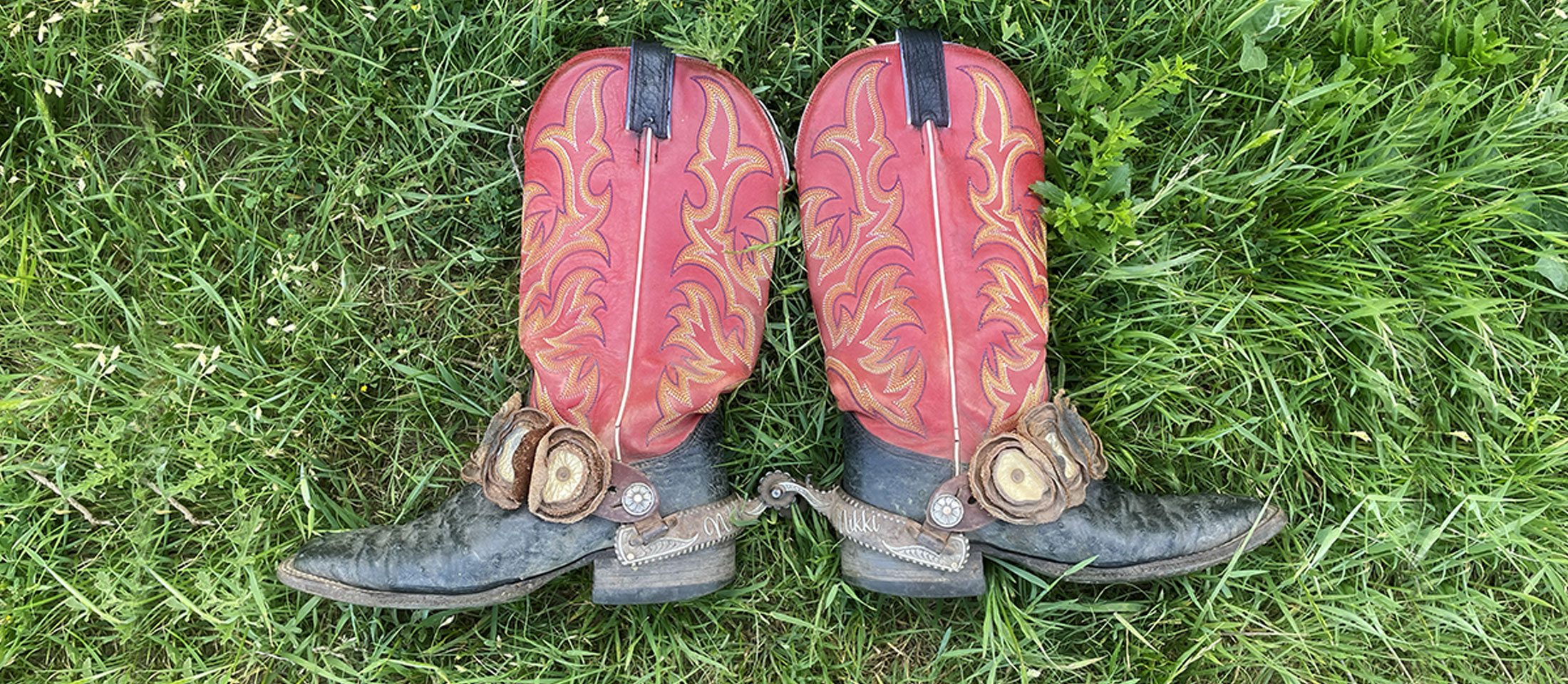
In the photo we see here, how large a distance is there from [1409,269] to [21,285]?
3.28 m

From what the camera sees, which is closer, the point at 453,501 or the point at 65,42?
the point at 453,501

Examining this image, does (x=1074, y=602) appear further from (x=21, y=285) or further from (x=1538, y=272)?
(x=21, y=285)

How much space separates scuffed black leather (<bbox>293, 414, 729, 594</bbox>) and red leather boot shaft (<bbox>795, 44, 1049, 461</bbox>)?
1.26 ft

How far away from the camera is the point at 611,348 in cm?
193

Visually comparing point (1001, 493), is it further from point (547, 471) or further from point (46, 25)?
point (46, 25)

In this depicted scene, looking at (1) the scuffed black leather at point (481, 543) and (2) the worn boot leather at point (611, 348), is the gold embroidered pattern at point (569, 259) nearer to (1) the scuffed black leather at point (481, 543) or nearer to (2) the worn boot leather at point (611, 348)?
(2) the worn boot leather at point (611, 348)

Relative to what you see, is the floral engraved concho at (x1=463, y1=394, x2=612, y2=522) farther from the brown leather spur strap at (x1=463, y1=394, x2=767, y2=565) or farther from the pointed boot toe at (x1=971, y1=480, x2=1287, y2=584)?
the pointed boot toe at (x1=971, y1=480, x2=1287, y2=584)

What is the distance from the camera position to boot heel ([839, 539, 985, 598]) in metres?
1.90

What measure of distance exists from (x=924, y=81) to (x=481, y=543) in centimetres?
141

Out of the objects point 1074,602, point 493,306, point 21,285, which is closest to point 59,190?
A: point 21,285

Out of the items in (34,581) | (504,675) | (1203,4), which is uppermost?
(1203,4)

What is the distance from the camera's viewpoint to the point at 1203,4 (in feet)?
6.80

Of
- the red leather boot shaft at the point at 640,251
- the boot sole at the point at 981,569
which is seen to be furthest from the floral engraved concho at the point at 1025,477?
the red leather boot shaft at the point at 640,251

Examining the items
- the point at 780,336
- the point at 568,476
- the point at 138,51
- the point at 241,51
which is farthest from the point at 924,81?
the point at 138,51
